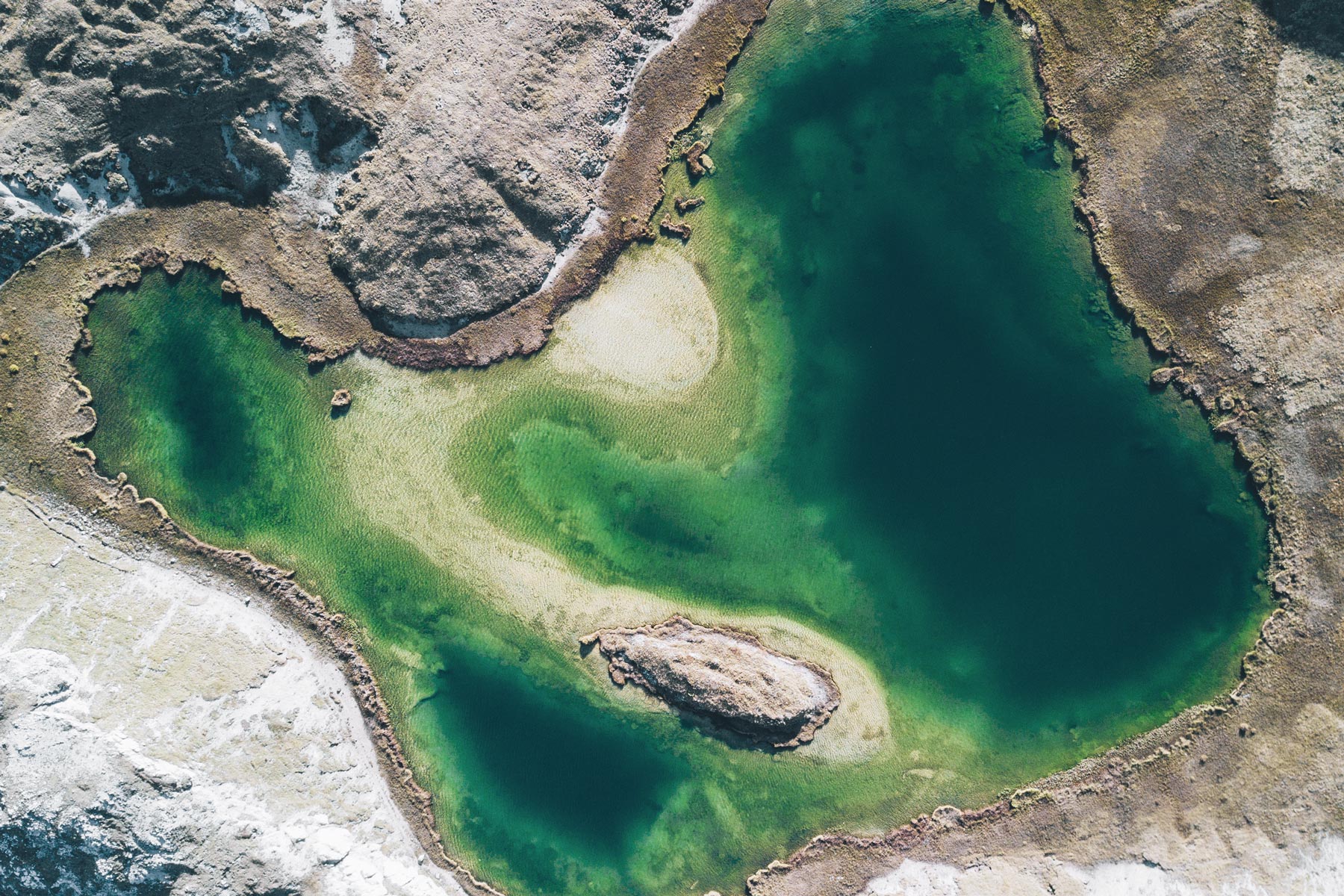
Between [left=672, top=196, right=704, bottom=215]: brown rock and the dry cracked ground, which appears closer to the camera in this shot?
the dry cracked ground

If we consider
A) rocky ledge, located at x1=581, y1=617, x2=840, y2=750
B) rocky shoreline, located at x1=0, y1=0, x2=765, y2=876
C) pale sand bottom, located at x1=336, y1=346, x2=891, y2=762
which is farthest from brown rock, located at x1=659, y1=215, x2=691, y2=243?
rocky ledge, located at x1=581, y1=617, x2=840, y2=750

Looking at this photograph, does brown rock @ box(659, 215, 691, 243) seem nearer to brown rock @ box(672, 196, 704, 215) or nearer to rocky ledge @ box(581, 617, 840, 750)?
brown rock @ box(672, 196, 704, 215)

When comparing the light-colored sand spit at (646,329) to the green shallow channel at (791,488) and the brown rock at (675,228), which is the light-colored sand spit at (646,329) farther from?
the brown rock at (675,228)

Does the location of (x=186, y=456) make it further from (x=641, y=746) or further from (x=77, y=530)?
(x=641, y=746)

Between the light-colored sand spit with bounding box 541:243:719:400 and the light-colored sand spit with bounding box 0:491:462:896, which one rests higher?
the light-colored sand spit with bounding box 541:243:719:400

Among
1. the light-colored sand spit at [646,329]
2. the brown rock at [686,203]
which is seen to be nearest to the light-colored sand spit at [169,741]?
the light-colored sand spit at [646,329]
